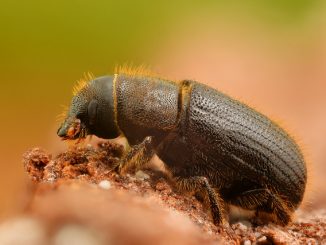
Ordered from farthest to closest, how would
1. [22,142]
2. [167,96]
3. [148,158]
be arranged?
1. [22,142]
2. [167,96]
3. [148,158]

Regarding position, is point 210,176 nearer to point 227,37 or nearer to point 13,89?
point 13,89

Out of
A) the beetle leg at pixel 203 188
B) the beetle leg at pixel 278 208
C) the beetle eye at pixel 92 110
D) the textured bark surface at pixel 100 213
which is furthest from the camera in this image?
the beetle leg at pixel 278 208

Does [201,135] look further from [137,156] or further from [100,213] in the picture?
[100,213]

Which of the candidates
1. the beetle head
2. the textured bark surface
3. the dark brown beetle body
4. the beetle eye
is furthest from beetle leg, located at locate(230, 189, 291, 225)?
the beetle eye

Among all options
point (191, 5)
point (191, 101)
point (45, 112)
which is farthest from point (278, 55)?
point (191, 101)

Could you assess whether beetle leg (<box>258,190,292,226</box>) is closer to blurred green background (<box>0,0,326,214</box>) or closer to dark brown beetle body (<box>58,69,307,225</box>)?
dark brown beetle body (<box>58,69,307,225</box>)

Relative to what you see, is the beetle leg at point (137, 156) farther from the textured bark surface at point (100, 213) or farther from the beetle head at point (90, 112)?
the beetle head at point (90, 112)

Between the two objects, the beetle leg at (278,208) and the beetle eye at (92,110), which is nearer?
the beetle eye at (92,110)

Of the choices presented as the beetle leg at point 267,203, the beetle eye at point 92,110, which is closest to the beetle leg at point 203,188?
the beetle leg at point 267,203
